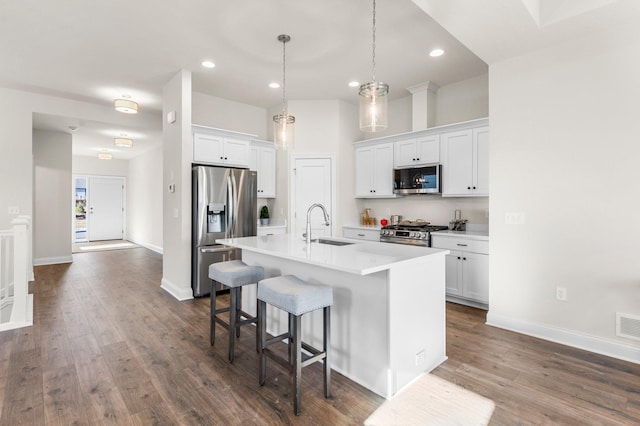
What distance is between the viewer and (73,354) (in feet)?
8.89

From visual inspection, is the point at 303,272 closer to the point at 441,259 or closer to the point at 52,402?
the point at 441,259

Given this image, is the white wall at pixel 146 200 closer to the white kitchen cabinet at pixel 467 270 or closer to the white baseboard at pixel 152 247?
the white baseboard at pixel 152 247

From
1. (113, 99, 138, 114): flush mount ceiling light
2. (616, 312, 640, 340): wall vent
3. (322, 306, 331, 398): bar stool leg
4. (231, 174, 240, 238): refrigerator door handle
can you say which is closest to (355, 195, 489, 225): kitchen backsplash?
(616, 312, 640, 340): wall vent

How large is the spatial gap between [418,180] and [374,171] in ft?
2.75

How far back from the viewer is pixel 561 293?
2898 mm

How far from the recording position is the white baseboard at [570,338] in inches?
101

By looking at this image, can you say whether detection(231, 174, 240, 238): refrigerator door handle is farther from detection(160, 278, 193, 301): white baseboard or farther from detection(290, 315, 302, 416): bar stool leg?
detection(290, 315, 302, 416): bar stool leg

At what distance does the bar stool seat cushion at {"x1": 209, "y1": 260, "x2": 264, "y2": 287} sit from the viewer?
8.68 ft

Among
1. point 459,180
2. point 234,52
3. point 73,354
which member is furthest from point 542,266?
point 73,354

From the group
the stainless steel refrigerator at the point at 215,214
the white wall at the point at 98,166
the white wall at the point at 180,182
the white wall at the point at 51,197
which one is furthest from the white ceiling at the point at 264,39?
the white wall at the point at 98,166

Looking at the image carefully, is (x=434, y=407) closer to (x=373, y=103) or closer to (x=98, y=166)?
(x=373, y=103)

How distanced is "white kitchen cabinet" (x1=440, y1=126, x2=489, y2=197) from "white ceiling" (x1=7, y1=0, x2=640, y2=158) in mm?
870

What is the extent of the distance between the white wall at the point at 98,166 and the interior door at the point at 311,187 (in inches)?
314

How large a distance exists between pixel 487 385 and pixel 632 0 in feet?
9.40
